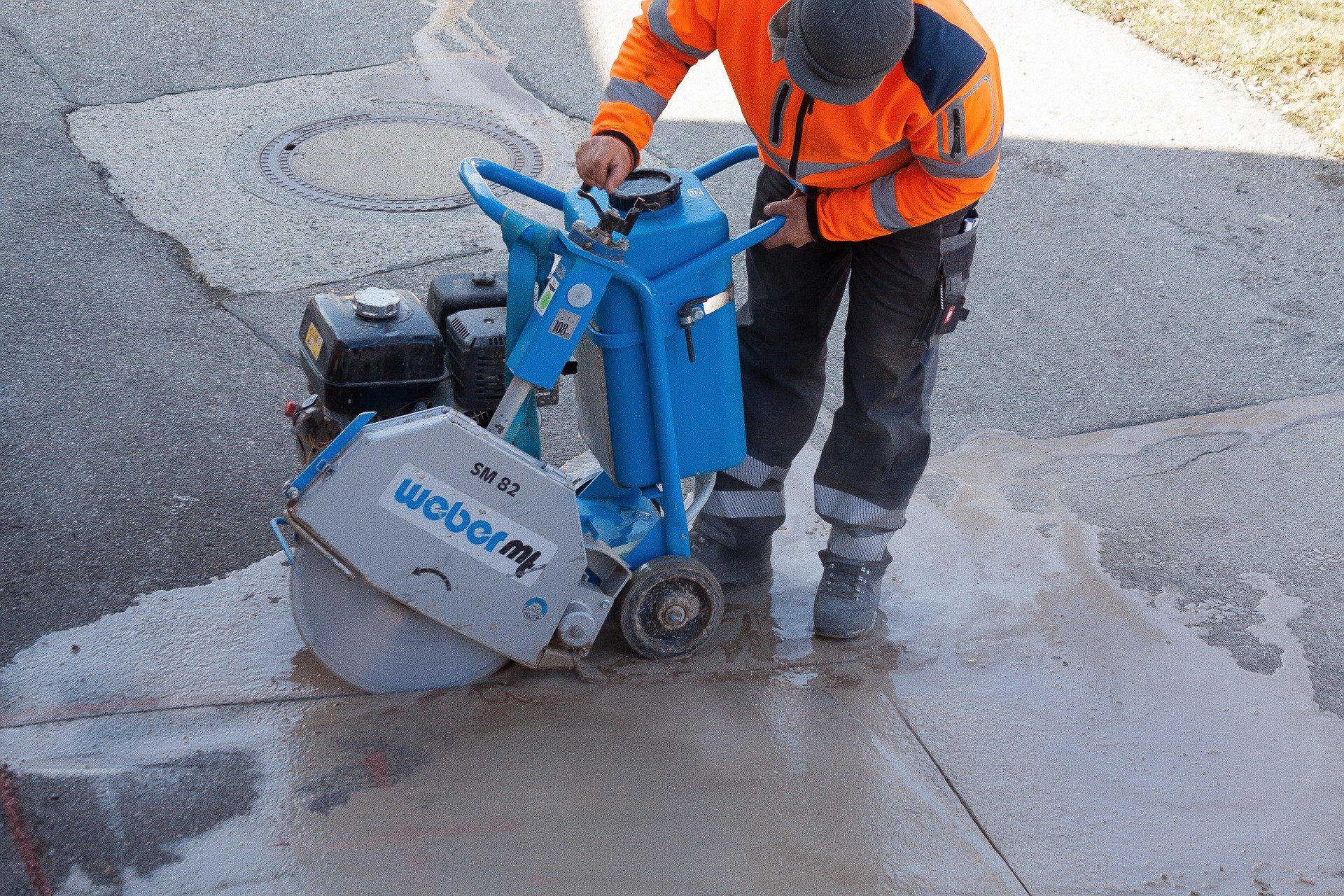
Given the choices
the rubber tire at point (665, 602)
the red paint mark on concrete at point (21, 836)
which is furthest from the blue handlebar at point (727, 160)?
the red paint mark on concrete at point (21, 836)

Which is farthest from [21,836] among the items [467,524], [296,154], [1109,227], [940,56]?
[1109,227]

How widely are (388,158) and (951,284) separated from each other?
3039 mm

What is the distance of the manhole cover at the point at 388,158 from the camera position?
447 centimetres

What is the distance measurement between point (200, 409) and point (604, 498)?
1.32 metres

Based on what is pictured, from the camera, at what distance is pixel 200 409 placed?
3250mm

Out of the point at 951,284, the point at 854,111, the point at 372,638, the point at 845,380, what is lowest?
the point at 372,638

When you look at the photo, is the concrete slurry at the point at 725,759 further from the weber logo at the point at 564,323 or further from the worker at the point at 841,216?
the weber logo at the point at 564,323

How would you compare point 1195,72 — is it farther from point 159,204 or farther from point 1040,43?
point 159,204

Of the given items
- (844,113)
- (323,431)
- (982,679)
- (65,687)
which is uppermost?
(844,113)

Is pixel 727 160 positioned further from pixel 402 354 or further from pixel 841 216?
pixel 402 354

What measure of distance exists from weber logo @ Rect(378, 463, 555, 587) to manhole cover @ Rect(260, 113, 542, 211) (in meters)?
2.50

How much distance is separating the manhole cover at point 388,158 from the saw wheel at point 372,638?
8.03ft

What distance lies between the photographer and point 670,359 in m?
2.38

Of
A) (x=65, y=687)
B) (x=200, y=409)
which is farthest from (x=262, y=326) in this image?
(x=65, y=687)
